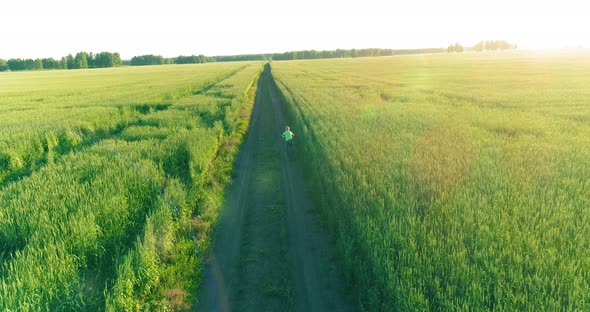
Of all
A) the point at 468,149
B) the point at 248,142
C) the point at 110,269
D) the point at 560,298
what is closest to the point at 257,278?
the point at 110,269

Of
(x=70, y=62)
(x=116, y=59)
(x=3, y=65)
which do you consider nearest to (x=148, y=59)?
(x=116, y=59)

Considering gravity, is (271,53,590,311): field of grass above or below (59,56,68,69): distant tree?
below

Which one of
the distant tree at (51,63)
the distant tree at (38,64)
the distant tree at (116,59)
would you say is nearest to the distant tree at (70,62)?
the distant tree at (51,63)

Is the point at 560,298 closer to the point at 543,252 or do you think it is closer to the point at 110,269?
the point at 543,252

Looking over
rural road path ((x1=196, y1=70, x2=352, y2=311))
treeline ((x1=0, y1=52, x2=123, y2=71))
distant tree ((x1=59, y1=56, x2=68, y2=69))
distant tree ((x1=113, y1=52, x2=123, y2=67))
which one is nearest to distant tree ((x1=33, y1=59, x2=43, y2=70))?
treeline ((x1=0, y1=52, x2=123, y2=71))

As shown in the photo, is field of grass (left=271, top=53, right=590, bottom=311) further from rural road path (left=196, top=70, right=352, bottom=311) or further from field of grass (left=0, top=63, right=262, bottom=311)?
field of grass (left=0, top=63, right=262, bottom=311)

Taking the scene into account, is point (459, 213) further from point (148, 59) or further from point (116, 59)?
point (148, 59)

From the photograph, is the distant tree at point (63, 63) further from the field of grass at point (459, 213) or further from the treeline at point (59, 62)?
the field of grass at point (459, 213)

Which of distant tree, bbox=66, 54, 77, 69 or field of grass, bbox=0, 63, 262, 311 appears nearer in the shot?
field of grass, bbox=0, 63, 262, 311
